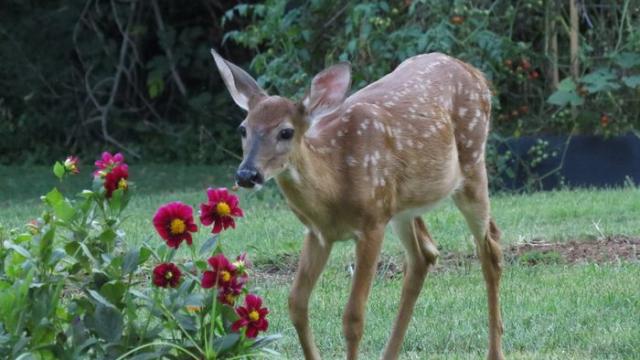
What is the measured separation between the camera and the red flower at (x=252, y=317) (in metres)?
4.46

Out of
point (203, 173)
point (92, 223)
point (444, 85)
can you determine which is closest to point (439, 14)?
point (203, 173)

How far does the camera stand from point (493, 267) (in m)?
6.14

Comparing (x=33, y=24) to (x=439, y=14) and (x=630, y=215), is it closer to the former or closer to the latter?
(x=439, y=14)

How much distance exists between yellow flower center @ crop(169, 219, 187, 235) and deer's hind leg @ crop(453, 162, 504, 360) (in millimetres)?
1949

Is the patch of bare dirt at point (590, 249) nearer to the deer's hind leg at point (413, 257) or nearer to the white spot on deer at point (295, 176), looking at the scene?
the deer's hind leg at point (413, 257)

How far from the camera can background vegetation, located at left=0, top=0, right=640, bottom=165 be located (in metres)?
11.7

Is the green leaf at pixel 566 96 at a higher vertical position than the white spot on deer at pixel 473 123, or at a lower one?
lower

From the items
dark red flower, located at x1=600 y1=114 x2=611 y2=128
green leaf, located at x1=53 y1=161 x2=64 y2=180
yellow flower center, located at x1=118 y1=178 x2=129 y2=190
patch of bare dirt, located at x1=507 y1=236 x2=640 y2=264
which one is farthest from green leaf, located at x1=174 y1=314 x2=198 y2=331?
dark red flower, located at x1=600 y1=114 x2=611 y2=128

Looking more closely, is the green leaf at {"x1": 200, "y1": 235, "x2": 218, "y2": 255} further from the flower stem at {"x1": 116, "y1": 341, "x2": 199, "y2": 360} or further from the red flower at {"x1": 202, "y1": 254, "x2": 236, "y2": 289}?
the flower stem at {"x1": 116, "y1": 341, "x2": 199, "y2": 360}

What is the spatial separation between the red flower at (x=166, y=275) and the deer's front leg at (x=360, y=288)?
45.1 inches

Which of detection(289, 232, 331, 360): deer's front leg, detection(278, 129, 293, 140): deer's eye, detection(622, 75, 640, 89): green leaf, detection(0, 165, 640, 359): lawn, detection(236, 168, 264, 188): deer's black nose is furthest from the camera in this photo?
detection(622, 75, 640, 89): green leaf

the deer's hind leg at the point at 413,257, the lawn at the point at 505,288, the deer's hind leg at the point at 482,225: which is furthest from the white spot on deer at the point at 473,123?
the lawn at the point at 505,288

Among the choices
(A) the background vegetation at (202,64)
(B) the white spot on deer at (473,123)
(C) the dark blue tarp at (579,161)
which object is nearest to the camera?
(B) the white spot on deer at (473,123)

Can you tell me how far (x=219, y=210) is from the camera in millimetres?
4500
